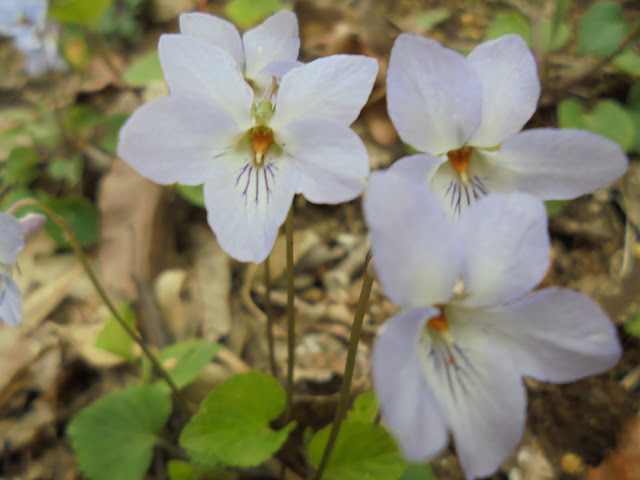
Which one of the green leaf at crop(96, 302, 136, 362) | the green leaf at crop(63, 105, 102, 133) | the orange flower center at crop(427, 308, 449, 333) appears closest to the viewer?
the orange flower center at crop(427, 308, 449, 333)

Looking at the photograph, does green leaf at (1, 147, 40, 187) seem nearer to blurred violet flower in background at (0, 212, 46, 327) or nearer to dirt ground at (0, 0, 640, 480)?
dirt ground at (0, 0, 640, 480)

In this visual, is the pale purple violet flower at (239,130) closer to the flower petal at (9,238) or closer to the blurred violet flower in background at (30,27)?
the flower petal at (9,238)

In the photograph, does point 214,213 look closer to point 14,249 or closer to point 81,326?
point 14,249

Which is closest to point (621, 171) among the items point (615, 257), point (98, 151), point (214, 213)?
point (214, 213)

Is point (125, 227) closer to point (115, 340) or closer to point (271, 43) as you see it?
point (115, 340)

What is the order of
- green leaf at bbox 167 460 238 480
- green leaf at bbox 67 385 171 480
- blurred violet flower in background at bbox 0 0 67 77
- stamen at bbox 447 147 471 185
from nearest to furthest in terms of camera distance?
stamen at bbox 447 147 471 185 < green leaf at bbox 167 460 238 480 < green leaf at bbox 67 385 171 480 < blurred violet flower in background at bbox 0 0 67 77

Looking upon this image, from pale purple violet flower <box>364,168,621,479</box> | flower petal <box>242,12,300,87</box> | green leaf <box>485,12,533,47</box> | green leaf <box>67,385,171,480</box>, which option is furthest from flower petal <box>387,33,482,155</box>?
green leaf <box>485,12,533,47</box>

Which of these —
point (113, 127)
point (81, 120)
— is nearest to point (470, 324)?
point (113, 127)
